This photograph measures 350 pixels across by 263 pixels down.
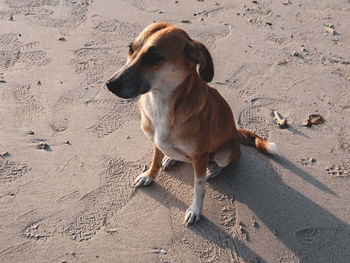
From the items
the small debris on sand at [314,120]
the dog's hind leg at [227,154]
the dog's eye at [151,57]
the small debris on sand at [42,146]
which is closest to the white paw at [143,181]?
the dog's hind leg at [227,154]

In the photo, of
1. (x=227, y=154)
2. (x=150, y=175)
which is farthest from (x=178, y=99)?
(x=150, y=175)

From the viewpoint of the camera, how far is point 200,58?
9.29 feet

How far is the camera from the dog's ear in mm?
2820

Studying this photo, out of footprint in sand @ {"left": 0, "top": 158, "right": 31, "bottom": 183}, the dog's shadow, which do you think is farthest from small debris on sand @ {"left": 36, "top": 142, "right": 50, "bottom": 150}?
the dog's shadow

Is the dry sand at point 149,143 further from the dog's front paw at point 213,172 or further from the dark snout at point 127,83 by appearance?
the dark snout at point 127,83

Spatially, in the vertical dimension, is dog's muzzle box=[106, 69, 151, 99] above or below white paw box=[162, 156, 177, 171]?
above

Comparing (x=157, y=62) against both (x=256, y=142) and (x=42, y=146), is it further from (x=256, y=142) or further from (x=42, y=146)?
(x=42, y=146)

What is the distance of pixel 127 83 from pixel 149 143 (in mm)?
1603

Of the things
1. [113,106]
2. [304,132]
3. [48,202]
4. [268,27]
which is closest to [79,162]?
[48,202]

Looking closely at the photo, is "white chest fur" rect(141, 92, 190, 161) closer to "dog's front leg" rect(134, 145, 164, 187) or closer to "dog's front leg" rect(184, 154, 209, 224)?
"dog's front leg" rect(184, 154, 209, 224)

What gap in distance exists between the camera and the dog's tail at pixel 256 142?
3923 millimetres

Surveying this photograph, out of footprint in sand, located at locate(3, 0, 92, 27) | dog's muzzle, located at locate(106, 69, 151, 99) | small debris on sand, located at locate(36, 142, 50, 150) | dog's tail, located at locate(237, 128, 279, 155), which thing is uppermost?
dog's muzzle, located at locate(106, 69, 151, 99)

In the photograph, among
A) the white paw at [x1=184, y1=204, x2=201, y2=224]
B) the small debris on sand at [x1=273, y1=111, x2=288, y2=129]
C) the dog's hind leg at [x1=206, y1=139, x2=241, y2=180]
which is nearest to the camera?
the white paw at [x1=184, y1=204, x2=201, y2=224]

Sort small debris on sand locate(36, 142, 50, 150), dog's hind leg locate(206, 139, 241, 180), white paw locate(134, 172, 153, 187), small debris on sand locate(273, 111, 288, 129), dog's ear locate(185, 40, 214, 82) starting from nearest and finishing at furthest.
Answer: dog's ear locate(185, 40, 214, 82), dog's hind leg locate(206, 139, 241, 180), white paw locate(134, 172, 153, 187), small debris on sand locate(36, 142, 50, 150), small debris on sand locate(273, 111, 288, 129)
